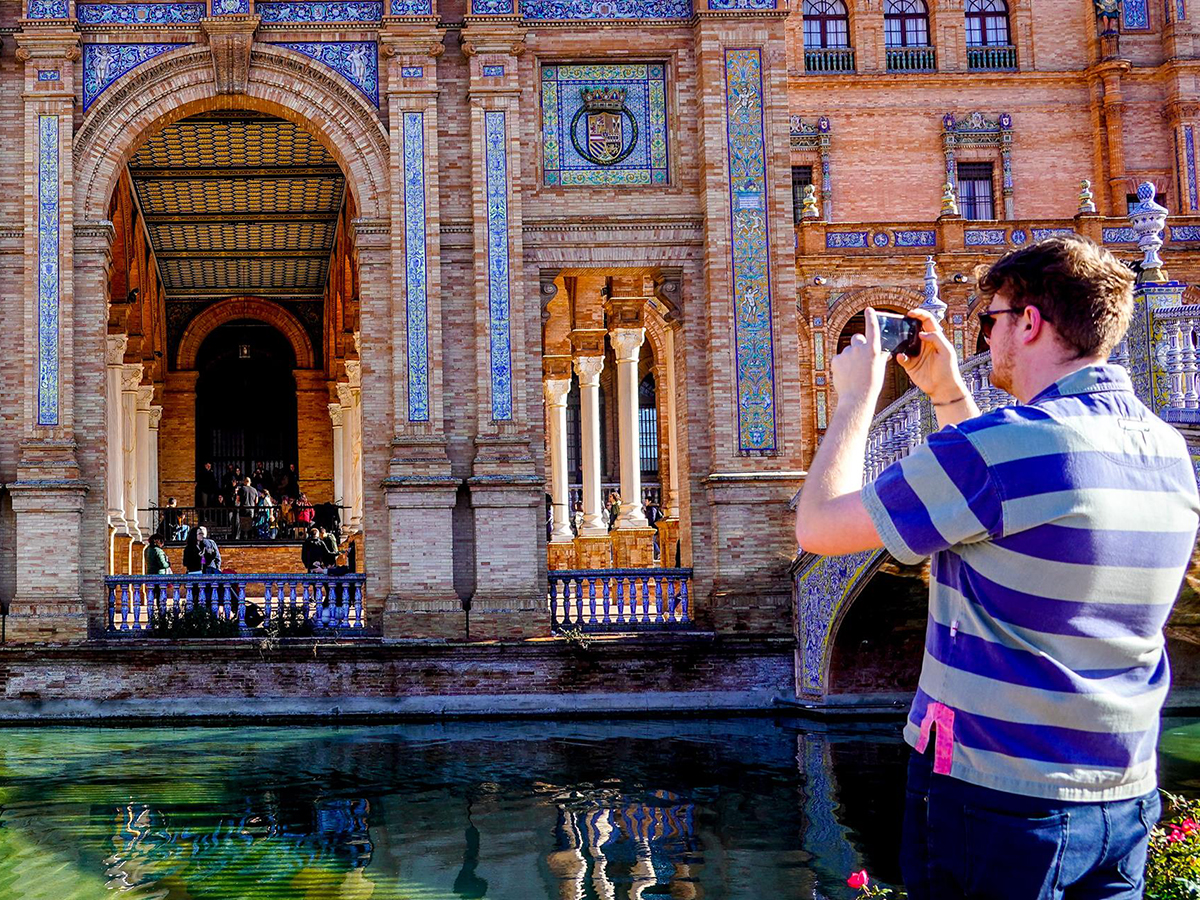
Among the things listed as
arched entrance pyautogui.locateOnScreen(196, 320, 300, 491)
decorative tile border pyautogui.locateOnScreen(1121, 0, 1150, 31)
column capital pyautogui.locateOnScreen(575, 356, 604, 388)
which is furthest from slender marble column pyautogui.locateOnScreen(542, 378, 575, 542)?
decorative tile border pyautogui.locateOnScreen(1121, 0, 1150, 31)

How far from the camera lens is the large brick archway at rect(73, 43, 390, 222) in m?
16.1

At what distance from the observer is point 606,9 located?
16391 mm

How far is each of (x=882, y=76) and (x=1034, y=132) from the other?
11.4 ft

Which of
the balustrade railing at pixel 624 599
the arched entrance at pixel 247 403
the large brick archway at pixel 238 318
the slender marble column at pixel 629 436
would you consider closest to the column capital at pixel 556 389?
the slender marble column at pixel 629 436

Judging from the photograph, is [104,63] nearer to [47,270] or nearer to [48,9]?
[48,9]

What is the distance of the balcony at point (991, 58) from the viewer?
3269cm

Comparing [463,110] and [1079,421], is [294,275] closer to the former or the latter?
[463,110]

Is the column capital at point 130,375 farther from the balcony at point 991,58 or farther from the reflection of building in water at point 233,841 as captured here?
the balcony at point 991,58

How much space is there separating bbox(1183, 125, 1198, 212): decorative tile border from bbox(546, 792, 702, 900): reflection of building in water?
25.5 meters

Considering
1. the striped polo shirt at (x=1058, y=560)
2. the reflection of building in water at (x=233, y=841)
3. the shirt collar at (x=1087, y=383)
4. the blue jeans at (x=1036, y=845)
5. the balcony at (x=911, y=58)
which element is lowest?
the reflection of building in water at (x=233, y=841)

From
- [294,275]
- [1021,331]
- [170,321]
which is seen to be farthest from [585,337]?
[1021,331]

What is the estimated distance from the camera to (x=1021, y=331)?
284cm

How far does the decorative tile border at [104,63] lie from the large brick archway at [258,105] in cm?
8

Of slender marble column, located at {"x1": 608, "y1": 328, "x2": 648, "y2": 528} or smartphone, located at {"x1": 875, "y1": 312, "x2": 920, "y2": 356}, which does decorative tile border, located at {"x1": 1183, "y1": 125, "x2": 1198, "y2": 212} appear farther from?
smartphone, located at {"x1": 875, "y1": 312, "x2": 920, "y2": 356}
